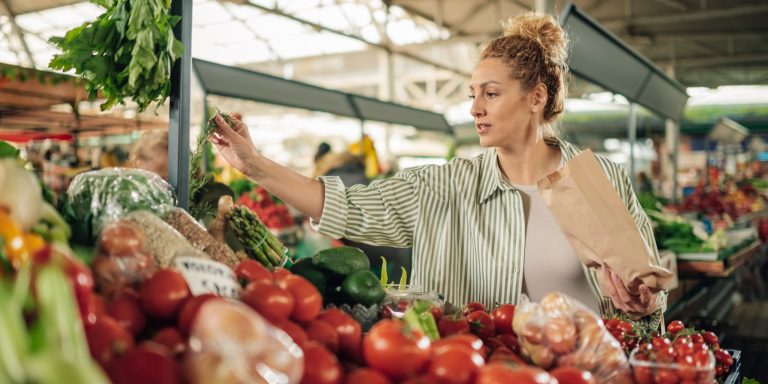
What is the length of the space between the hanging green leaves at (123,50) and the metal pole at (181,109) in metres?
0.06

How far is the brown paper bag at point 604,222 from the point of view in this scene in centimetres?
179

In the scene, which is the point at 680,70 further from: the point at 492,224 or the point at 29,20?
the point at 492,224

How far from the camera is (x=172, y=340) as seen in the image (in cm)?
97

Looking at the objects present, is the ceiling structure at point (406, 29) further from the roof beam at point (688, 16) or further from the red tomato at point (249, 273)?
the red tomato at point (249, 273)

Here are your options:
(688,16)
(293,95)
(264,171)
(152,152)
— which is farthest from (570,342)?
(688,16)

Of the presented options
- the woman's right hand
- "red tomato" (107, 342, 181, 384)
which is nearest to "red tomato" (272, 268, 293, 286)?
"red tomato" (107, 342, 181, 384)

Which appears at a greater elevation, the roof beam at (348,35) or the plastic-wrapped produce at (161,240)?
the roof beam at (348,35)

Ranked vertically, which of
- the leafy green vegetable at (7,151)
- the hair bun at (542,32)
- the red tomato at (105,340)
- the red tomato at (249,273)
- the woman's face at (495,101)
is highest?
the hair bun at (542,32)

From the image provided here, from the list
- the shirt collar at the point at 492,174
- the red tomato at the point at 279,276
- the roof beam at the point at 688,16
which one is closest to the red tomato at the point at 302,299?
the red tomato at the point at 279,276

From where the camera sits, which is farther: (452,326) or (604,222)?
(604,222)

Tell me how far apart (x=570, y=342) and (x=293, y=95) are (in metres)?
5.45

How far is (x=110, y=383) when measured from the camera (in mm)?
803

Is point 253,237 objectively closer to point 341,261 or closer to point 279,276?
point 341,261

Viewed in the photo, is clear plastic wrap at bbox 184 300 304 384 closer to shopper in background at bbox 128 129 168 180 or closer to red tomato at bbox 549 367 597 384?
red tomato at bbox 549 367 597 384
